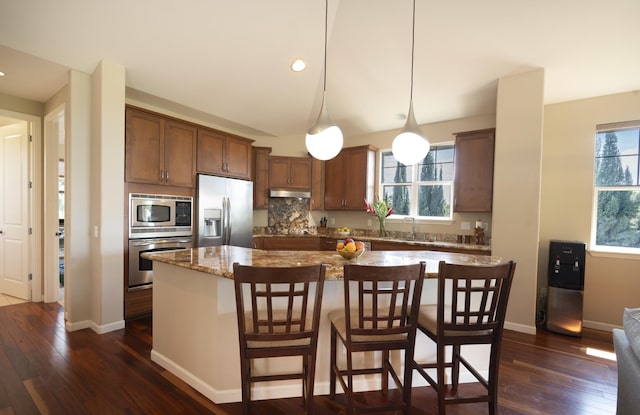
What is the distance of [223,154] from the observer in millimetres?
Answer: 4293

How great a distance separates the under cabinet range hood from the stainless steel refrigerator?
524 mm

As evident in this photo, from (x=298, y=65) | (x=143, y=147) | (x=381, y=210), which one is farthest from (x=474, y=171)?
(x=143, y=147)

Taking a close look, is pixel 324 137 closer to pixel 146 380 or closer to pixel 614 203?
pixel 146 380

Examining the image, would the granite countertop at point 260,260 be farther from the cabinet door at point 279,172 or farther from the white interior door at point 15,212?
the white interior door at point 15,212

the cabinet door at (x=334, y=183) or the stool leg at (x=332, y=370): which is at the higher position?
the cabinet door at (x=334, y=183)

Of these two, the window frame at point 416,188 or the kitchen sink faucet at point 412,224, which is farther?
the kitchen sink faucet at point 412,224

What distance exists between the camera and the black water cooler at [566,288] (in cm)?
313

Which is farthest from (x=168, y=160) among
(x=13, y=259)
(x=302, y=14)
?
(x=13, y=259)

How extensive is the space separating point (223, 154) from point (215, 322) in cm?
295

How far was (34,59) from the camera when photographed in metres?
2.76

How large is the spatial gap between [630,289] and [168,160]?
5.71 meters

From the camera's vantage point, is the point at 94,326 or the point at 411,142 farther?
the point at 94,326

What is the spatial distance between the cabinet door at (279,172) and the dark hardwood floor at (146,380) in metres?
2.93

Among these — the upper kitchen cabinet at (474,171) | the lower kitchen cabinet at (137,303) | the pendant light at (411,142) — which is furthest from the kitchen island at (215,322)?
the upper kitchen cabinet at (474,171)
